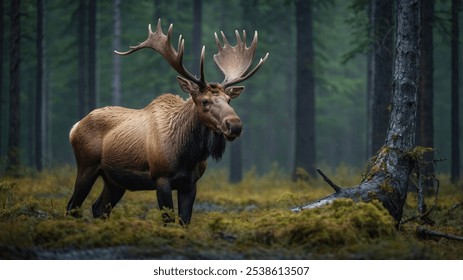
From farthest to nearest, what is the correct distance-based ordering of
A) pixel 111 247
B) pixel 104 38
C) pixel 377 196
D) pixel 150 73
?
1. pixel 150 73
2. pixel 104 38
3. pixel 377 196
4. pixel 111 247

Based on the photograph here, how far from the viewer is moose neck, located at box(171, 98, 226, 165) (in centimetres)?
898

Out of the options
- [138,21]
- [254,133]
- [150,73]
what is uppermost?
[138,21]

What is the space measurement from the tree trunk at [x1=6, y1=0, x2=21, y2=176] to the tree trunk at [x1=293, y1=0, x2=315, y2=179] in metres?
9.49

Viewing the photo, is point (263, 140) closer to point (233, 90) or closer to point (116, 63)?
point (116, 63)

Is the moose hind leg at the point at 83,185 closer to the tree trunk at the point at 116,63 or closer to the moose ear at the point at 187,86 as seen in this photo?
the moose ear at the point at 187,86

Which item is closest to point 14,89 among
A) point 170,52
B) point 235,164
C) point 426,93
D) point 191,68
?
point 235,164

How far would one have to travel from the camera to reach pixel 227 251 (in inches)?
269

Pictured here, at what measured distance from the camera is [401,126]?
900cm

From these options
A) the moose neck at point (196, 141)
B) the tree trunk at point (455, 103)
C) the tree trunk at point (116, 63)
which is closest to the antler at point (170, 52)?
the moose neck at point (196, 141)

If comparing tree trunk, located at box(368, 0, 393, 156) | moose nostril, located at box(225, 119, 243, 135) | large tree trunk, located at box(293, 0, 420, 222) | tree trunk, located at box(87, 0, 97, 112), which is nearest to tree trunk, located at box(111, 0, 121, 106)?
tree trunk, located at box(87, 0, 97, 112)
